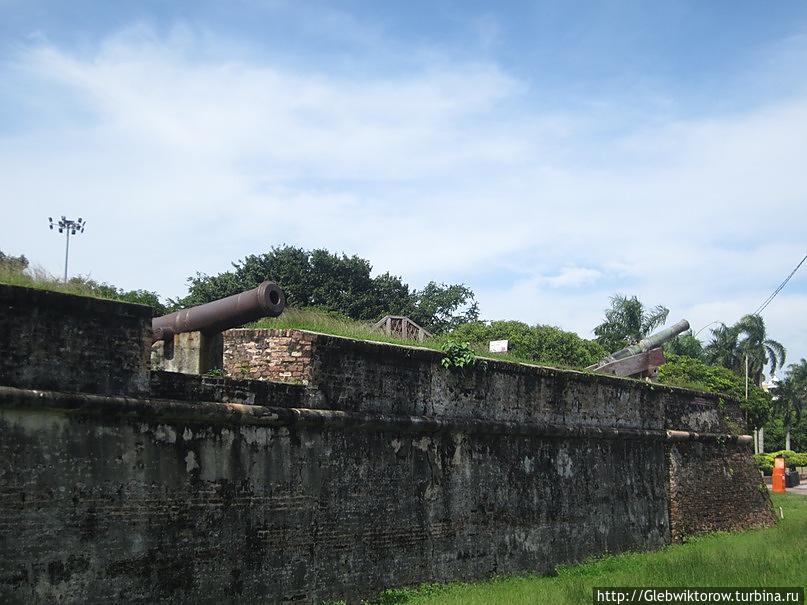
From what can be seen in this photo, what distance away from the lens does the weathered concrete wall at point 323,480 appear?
688 centimetres

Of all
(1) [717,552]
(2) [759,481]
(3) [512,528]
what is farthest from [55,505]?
(2) [759,481]

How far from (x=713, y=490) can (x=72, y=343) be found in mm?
12854

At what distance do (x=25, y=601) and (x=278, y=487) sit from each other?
8.65ft

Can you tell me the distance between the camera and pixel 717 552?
1327 centimetres

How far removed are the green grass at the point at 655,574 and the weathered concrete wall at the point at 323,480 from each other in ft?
0.92

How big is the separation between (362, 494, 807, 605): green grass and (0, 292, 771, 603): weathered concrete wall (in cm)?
28

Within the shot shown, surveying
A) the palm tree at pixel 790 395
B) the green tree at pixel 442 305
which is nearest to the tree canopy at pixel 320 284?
the green tree at pixel 442 305

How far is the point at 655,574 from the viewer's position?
11.2 m

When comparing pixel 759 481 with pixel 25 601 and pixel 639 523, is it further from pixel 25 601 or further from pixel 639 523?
pixel 25 601

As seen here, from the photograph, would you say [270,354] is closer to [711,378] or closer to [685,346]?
[711,378]

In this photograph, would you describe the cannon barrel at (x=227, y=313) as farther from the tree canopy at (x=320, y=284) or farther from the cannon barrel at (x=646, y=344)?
the tree canopy at (x=320, y=284)

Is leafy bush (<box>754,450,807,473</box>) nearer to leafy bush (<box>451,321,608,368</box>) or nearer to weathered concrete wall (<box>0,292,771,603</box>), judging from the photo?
leafy bush (<box>451,321,608,368</box>)

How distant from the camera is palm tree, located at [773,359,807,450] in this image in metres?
53.4

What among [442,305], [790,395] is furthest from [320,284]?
[790,395]
